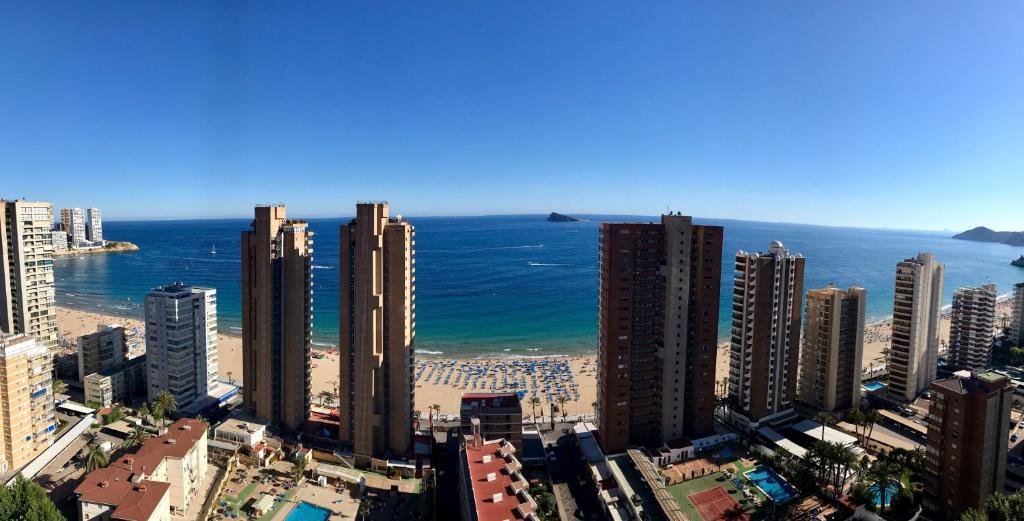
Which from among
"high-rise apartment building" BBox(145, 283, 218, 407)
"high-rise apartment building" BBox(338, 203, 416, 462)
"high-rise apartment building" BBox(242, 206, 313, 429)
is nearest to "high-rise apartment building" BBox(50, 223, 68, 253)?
"high-rise apartment building" BBox(145, 283, 218, 407)

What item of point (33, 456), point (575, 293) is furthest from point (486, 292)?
point (33, 456)

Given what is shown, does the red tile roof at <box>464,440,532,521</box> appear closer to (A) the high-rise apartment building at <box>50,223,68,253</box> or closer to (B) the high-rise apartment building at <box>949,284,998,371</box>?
(B) the high-rise apartment building at <box>949,284,998,371</box>

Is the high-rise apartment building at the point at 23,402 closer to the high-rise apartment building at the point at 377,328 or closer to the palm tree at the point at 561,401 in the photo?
the high-rise apartment building at the point at 377,328

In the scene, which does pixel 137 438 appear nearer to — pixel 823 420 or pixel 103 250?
pixel 823 420

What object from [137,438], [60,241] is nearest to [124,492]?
[137,438]

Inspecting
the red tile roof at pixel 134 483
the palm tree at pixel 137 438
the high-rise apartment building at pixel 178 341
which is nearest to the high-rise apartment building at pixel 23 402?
the palm tree at pixel 137 438

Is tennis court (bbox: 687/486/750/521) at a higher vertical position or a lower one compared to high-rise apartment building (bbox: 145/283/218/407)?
lower

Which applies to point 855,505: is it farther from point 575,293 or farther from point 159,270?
point 159,270
